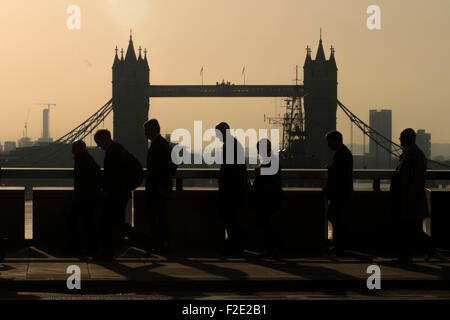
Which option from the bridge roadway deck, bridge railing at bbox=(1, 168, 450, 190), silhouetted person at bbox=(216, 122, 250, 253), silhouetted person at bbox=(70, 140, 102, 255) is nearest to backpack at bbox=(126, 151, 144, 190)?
silhouetted person at bbox=(70, 140, 102, 255)

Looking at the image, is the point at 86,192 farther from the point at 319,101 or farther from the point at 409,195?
the point at 319,101

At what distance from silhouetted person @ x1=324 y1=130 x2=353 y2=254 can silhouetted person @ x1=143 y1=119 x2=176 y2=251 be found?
1793 mm

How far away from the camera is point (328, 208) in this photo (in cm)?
943

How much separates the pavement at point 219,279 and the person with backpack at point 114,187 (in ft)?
0.99

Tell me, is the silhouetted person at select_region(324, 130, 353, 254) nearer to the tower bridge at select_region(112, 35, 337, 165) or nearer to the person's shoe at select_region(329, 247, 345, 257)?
the person's shoe at select_region(329, 247, 345, 257)

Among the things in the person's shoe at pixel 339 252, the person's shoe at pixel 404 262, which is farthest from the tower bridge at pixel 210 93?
the person's shoe at pixel 404 262

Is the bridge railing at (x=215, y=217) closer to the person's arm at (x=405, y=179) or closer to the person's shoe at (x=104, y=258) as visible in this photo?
the person's shoe at (x=104, y=258)

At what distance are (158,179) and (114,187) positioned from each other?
0.60 meters

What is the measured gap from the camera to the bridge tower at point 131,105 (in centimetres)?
11900

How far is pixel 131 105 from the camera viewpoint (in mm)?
119688

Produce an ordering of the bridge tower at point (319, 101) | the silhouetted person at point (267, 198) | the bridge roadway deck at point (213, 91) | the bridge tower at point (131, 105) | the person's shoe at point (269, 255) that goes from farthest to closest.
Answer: the bridge roadway deck at point (213, 91), the bridge tower at point (131, 105), the bridge tower at point (319, 101), the silhouetted person at point (267, 198), the person's shoe at point (269, 255)

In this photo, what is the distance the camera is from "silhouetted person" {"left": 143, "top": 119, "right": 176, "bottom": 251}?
930 centimetres
